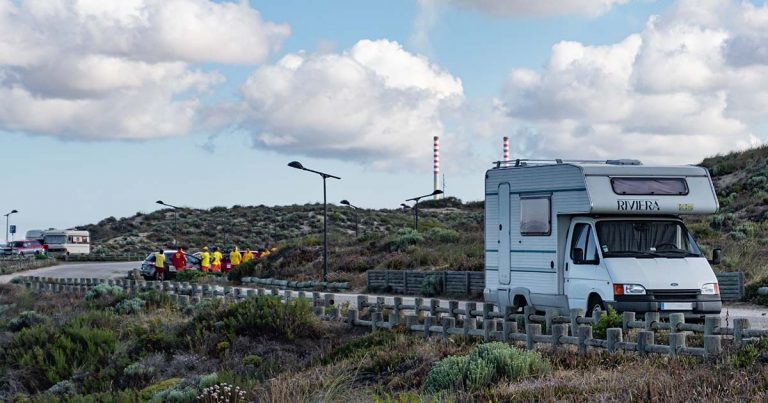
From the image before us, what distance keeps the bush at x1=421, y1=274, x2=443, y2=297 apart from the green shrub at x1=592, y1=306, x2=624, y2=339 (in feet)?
55.7

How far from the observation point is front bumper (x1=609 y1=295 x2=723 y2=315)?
54.0 feet

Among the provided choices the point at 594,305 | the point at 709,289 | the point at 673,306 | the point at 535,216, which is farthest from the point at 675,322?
the point at 535,216

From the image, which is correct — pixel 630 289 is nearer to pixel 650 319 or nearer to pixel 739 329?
pixel 650 319

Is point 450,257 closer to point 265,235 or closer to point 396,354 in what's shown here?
point 396,354

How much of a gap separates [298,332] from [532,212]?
571 centimetres

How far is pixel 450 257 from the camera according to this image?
38.4 m

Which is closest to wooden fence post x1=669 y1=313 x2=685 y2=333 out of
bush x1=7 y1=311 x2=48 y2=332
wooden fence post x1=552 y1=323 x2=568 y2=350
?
wooden fence post x1=552 y1=323 x2=568 y2=350

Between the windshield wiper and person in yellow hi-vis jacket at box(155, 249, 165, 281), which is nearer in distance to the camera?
the windshield wiper

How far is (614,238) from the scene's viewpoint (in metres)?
17.3

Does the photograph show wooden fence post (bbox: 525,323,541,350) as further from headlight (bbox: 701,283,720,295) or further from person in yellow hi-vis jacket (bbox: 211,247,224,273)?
person in yellow hi-vis jacket (bbox: 211,247,224,273)

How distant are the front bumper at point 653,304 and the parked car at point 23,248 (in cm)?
7075

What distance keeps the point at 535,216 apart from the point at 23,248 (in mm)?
71188

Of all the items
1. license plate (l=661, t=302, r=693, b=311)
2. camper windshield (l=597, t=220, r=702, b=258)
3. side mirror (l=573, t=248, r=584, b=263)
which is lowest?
license plate (l=661, t=302, r=693, b=311)

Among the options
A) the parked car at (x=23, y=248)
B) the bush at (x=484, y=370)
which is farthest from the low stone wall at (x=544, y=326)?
the parked car at (x=23, y=248)
